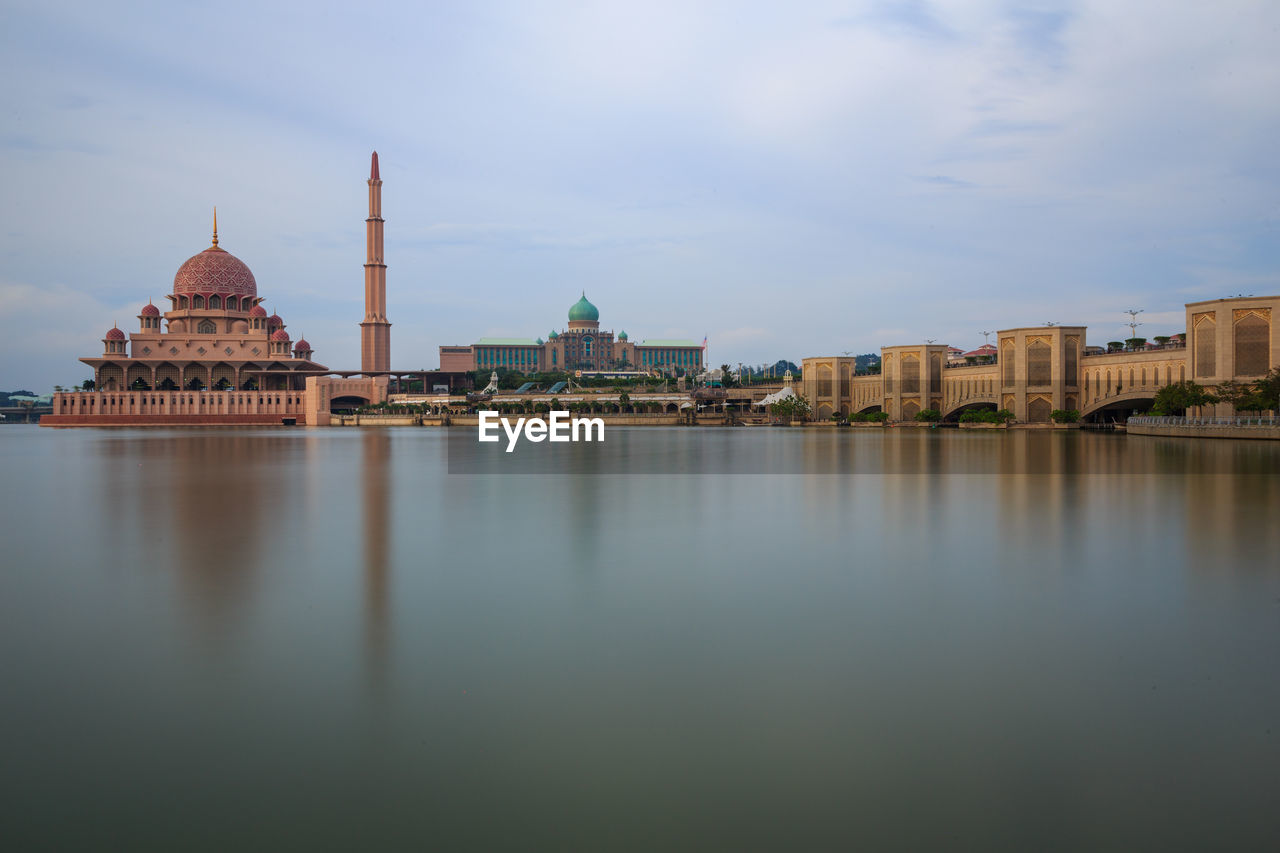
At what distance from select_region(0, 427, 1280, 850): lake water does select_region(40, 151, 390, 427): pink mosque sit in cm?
7809

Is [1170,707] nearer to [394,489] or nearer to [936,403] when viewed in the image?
[394,489]

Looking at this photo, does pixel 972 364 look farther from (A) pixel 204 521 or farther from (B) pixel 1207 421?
(A) pixel 204 521

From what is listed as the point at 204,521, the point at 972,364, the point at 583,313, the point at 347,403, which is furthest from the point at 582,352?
the point at 204,521

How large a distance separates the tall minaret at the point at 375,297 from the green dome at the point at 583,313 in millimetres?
59007

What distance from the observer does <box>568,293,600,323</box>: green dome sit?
502 ft

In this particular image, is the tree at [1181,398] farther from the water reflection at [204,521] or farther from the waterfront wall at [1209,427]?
the water reflection at [204,521]

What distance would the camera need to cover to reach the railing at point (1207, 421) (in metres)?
40.8

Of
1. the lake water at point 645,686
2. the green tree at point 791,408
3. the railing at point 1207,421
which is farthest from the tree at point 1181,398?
the green tree at point 791,408

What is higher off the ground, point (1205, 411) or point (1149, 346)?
point (1149, 346)

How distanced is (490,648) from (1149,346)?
64.3m

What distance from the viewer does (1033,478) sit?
23.2 metres

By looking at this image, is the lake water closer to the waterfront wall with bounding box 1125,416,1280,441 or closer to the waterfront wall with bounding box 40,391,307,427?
the waterfront wall with bounding box 1125,416,1280,441

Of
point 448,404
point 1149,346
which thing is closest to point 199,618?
point 1149,346

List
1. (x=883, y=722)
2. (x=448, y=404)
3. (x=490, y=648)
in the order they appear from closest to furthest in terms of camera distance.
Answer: (x=883, y=722)
(x=490, y=648)
(x=448, y=404)
